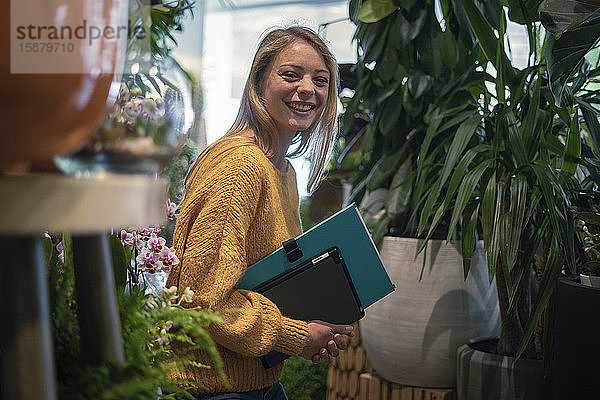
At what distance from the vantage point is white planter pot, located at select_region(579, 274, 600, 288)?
1665 mm

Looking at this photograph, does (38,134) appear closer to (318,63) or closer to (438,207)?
(318,63)

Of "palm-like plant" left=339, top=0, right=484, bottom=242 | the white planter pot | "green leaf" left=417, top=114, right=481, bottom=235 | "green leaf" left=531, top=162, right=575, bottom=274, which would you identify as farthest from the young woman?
"palm-like plant" left=339, top=0, right=484, bottom=242

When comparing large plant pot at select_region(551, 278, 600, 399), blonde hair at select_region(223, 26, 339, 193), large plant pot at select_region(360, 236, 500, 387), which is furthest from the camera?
large plant pot at select_region(360, 236, 500, 387)

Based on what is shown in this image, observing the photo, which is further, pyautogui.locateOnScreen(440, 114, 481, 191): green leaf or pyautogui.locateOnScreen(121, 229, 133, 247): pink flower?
pyautogui.locateOnScreen(440, 114, 481, 191): green leaf

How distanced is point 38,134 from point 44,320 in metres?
0.11

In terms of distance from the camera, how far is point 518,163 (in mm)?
1883

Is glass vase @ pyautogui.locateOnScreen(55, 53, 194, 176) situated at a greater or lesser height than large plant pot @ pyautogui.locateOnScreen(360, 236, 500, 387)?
greater

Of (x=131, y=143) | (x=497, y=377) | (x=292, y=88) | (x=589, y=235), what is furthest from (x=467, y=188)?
(x=131, y=143)

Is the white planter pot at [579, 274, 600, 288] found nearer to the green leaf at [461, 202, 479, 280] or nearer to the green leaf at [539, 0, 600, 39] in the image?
the green leaf at [461, 202, 479, 280]

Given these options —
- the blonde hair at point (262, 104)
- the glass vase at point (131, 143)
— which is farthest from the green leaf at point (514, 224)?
the glass vase at point (131, 143)

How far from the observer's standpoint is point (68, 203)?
0.34 m

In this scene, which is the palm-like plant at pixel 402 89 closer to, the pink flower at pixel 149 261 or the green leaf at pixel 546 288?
the green leaf at pixel 546 288

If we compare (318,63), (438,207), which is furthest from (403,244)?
(318,63)

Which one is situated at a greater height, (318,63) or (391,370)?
(318,63)
